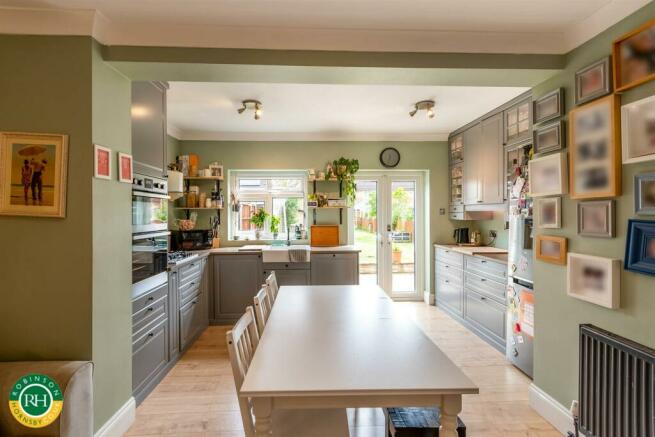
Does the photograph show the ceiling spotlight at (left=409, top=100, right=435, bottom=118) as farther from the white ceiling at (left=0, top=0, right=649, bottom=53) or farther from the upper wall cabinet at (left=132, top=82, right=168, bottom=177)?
the upper wall cabinet at (left=132, top=82, right=168, bottom=177)

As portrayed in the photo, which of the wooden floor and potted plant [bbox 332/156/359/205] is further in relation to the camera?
potted plant [bbox 332/156/359/205]

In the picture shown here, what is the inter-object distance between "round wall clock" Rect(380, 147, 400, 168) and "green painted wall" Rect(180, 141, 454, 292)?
0.22 ft

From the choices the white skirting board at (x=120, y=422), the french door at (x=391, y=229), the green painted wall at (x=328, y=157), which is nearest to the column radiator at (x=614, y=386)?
the white skirting board at (x=120, y=422)

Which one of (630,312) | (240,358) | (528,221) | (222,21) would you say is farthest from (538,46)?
(240,358)

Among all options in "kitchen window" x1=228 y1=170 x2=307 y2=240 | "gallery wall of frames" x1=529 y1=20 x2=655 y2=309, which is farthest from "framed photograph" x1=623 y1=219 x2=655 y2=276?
"kitchen window" x1=228 y1=170 x2=307 y2=240

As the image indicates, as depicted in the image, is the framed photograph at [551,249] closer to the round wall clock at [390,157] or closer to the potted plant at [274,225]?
the round wall clock at [390,157]

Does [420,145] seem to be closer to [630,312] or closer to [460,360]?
[460,360]

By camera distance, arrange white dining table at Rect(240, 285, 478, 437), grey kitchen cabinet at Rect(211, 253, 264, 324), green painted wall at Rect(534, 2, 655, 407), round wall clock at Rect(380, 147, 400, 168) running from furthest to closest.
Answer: round wall clock at Rect(380, 147, 400, 168)
grey kitchen cabinet at Rect(211, 253, 264, 324)
green painted wall at Rect(534, 2, 655, 407)
white dining table at Rect(240, 285, 478, 437)

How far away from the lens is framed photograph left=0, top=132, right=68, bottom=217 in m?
1.79

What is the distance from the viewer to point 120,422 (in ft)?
6.97

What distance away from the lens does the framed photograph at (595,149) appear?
173 cm

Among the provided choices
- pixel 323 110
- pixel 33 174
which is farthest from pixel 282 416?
pixel 323 110

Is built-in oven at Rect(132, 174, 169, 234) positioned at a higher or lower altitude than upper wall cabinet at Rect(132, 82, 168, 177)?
lower

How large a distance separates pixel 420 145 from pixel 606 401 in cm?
390
